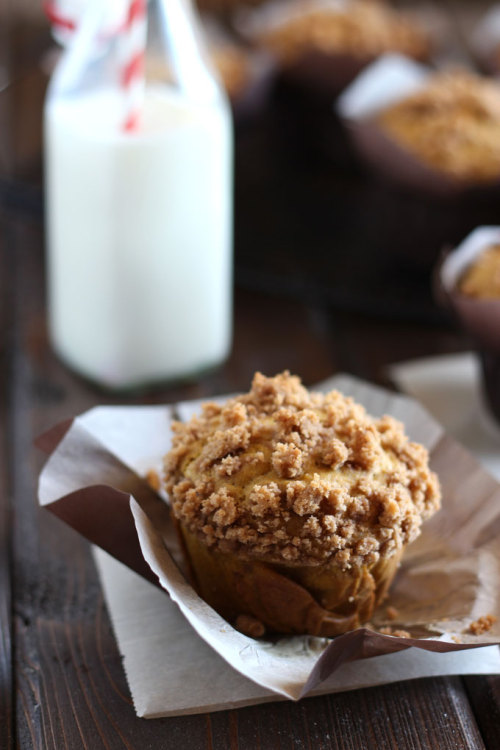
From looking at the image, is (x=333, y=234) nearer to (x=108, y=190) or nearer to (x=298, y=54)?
(x=298, y=54)

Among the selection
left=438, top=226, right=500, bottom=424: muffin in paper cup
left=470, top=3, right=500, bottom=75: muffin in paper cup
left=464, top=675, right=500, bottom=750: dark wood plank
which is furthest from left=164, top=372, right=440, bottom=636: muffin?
left=470, top=3, right=500, bottom=75: muffin in paper cup

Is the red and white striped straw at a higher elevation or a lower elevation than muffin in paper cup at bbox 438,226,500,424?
higher

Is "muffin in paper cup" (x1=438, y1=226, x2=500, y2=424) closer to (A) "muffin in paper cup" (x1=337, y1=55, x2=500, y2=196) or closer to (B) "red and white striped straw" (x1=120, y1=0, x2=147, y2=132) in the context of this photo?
(A) "muffin in paper cup" (x1=337, y1=55, x2=500, y2=196)

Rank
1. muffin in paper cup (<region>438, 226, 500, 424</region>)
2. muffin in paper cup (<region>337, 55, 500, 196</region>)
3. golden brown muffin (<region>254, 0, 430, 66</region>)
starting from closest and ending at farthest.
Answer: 1. muffin in paper cup (<region>438, 226, 500, 424</region>)
2. muffin in paper cup (<region>337, 55, 500, 196</region>)
3. golden brown muffin (<region>254, 0, 430, 66</region>)

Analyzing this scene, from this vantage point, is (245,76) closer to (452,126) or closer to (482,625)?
(452,126)

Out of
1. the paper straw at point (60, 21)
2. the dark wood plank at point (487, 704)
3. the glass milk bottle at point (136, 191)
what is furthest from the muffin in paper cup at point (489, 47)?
the dark wood plank at point (487, 704)

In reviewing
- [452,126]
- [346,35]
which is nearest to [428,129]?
[452,126]
